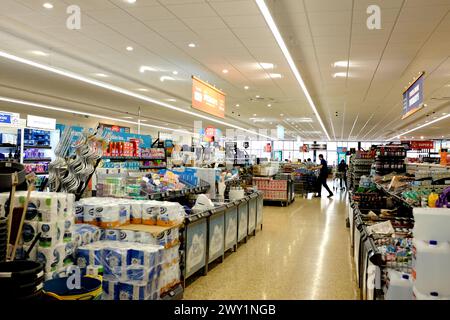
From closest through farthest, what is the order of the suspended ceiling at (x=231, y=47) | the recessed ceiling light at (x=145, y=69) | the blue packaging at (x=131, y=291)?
the blue packaging at (x=131, y=291) < the suspended ceiling at (x=231, y=47) < the recessed ceiling light at (x=145, y=69)

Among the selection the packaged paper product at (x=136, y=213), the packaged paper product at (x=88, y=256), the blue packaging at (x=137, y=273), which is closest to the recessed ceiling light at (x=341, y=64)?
the packaged paper product at (x=136, y=213)

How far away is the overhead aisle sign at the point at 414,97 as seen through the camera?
698 cm

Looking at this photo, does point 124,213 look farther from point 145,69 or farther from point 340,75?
point 340,75

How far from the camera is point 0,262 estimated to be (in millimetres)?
2352

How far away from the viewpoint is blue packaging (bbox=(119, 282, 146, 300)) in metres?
3.31

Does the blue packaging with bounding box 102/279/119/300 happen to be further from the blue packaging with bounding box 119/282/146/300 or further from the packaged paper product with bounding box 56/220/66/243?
the packaged paper product with bounding box 56/220/66/243

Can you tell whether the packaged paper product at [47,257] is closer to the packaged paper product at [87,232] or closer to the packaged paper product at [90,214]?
the packaged paper product at [87,232]

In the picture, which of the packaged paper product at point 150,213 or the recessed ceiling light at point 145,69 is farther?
the recessed ceiling light at point 145,69

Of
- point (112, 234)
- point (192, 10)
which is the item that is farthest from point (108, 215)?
point (192, 10)

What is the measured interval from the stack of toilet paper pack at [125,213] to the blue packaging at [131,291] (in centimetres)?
73

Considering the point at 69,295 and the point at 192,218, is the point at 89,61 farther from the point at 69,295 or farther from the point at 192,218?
the point at 69,295

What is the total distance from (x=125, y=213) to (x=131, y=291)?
95 centimetres
